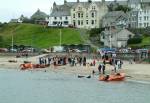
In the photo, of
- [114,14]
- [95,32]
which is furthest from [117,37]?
[114,14]

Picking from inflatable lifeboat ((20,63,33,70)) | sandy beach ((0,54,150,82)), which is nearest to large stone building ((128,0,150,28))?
sandy beach ((0,54,150,82))

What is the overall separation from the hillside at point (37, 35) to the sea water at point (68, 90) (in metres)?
60.4

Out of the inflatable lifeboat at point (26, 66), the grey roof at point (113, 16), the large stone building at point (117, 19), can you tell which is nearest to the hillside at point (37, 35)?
the large stone building at point (117, 19)

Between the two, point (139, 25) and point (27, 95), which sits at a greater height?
point (139, 25)

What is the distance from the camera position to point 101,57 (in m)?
126

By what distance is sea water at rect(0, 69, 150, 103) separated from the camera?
78.3m

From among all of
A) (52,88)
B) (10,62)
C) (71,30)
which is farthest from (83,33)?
(52,88)

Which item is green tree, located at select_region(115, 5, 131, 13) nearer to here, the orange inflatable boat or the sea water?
the sea water

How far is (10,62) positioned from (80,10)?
67365 mm

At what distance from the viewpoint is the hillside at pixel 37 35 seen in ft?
548

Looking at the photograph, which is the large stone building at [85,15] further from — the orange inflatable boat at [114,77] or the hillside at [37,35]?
the orange inflatable boat at [114,77]

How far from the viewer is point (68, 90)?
288ft

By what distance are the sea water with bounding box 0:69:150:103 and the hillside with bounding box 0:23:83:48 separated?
198ft

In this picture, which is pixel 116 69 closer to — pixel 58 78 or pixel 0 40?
pixel 58 78
